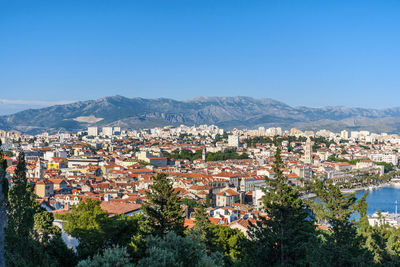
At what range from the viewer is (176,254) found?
491 centimetres

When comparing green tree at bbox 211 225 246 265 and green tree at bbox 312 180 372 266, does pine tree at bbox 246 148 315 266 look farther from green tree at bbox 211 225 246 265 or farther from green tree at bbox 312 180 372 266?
green tree at bbox 211 225 246 265

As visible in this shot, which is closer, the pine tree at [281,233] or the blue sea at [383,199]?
the pine tree at [281,233]

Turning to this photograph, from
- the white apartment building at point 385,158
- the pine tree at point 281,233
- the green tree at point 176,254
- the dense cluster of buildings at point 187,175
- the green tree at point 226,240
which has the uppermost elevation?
the green tree at point 176,254

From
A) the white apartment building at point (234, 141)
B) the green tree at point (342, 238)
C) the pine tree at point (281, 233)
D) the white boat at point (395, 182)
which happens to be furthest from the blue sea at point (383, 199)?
the white apartment building at point (234, 141)

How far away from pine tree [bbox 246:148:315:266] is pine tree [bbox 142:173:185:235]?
1555 millimetres

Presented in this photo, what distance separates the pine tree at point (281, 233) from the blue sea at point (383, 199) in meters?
20.6

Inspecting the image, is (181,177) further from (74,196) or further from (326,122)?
(326,122)

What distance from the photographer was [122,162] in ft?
153

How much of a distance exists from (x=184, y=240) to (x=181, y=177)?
93.4 ft

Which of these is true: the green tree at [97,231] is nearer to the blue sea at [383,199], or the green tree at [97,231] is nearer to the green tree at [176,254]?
the green tree at [176,254]

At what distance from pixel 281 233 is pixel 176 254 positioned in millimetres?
3207

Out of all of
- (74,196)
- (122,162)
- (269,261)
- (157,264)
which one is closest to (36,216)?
(269,261)

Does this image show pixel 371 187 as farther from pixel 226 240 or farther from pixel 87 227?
pixel 87 227

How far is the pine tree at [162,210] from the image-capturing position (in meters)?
8.35
